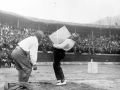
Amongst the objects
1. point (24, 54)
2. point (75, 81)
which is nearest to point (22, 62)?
point (24, 54)

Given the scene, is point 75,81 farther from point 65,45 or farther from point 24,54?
point 24,54

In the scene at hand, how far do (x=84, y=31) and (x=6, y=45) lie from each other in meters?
10.7

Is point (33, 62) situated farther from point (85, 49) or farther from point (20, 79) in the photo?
point (85, 49)

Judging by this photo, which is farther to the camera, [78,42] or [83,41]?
[83,41]

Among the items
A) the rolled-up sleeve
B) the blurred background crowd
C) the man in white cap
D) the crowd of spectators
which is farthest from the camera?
the crowd of spectators

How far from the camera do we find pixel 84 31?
75.5 feet

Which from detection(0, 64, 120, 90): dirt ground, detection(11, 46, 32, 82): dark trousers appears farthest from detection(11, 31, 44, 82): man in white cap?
detection(0, 64, 120, 90): dirt ground

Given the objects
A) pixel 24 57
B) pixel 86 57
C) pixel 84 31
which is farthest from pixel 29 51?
pixel 84 31

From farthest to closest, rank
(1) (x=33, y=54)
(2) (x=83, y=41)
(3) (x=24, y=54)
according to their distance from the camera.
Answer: (2) (x=83, y=41) < (3) (x=24, y=54) < (1) (x=33, y=54)

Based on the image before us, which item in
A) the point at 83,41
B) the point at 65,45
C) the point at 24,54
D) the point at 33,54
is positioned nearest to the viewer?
the point at 33,54

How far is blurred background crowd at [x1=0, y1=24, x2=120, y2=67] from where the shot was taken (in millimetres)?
14805

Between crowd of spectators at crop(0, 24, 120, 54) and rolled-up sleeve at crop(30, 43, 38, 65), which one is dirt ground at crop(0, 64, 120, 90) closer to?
rolled-up sleeve at crop(30, 43, 38, 65)

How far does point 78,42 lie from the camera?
21.2 meters

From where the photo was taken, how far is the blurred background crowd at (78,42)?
14.8 m
